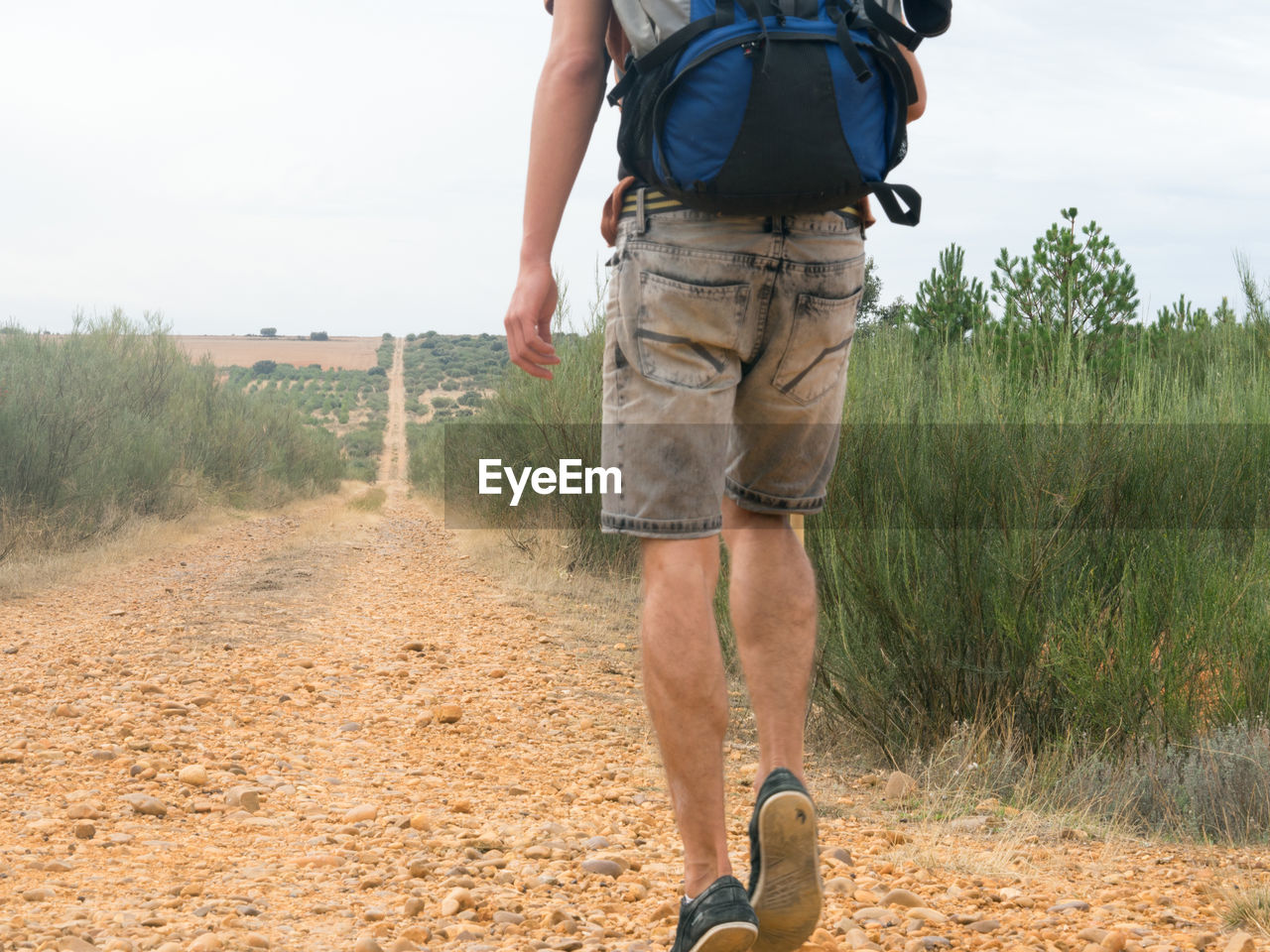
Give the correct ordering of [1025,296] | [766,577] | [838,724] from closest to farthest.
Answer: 1. [766,577]
2. [838,724]
3. [1025,296]

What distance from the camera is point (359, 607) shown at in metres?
8.02

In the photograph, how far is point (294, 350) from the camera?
249ft

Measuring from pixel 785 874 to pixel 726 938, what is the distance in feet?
0.70

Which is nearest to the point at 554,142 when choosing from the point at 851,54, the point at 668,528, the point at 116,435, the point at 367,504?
the point at 851,54

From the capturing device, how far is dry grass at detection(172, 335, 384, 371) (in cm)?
7094

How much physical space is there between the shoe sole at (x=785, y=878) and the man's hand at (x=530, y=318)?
2.95ft

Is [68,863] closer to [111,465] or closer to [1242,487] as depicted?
[1242,487]

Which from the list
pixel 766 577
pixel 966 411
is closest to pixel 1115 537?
pixel 966 411

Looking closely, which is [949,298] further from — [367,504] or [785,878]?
[367,504]

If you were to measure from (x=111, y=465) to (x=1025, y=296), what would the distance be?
10.2 m

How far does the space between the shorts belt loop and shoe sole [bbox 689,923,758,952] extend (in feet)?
3.82

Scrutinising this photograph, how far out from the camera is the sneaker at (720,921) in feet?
5.80

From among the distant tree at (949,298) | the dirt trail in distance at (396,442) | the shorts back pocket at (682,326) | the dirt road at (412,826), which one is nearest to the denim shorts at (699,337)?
the shorts back pocket at (682,326)

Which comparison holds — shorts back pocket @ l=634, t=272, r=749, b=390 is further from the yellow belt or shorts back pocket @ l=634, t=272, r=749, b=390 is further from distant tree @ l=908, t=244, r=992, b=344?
Result: distant tree @ l=908, t=244, r=992, b=344
